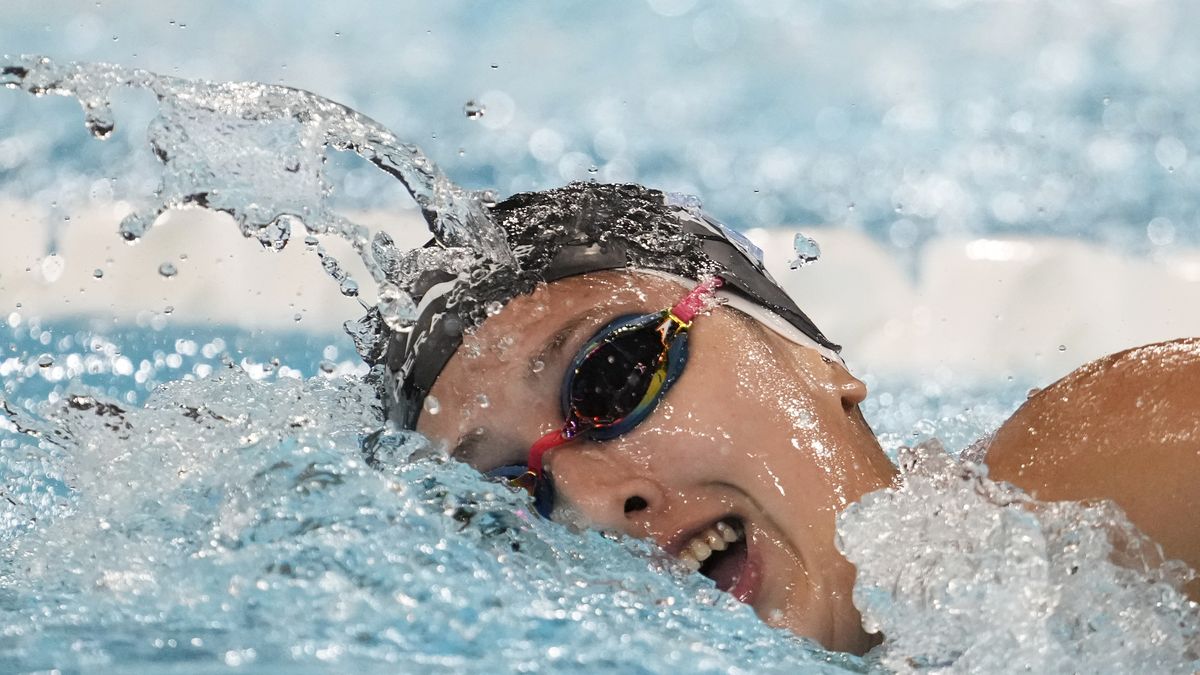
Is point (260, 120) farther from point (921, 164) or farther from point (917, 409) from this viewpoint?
point (921, 164)

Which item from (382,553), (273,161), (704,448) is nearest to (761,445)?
(704,448)

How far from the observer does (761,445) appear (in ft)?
4.59

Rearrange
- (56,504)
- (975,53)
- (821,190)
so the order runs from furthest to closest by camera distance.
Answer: (975,53) < (821,190) < (56,504)

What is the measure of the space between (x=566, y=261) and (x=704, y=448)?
10.6 inches

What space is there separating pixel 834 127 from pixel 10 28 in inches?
86.0

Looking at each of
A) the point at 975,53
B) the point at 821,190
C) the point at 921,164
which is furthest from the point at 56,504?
the point at 975,53

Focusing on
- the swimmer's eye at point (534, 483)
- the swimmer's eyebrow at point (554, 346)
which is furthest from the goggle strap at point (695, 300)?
the swimmer's eye at point (534, 483)

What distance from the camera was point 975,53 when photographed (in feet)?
12.0

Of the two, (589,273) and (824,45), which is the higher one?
(824,45)

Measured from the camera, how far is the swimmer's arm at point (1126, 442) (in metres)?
1.33

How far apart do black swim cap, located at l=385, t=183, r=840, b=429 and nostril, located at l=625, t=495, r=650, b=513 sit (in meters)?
0.25

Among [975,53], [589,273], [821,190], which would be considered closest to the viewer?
[589,273]

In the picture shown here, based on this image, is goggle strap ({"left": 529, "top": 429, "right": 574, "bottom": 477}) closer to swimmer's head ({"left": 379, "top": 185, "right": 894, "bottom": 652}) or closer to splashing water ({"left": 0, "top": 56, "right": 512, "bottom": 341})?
swimmer's head ({"left": 379, "top": 185, "right": 894, "bottom": 652})

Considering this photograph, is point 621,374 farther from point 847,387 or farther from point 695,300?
point 847,387
